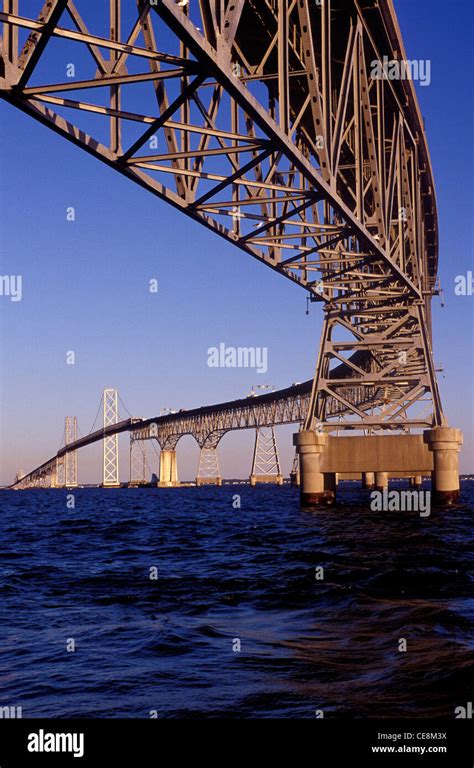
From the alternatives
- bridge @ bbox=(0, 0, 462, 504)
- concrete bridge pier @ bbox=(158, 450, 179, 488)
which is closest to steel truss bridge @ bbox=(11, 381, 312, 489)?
concrete bridge pier @ bbox=(158, 450, 179, 488)

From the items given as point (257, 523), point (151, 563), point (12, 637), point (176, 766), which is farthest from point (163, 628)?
point (257, 523)

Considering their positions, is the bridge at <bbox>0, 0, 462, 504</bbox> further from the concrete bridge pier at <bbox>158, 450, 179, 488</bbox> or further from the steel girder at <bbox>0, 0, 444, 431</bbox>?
the concrete bridge pier at <bbox>158, 450, 179, 488</bbox>

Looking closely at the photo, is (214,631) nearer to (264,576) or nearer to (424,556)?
(264,576)

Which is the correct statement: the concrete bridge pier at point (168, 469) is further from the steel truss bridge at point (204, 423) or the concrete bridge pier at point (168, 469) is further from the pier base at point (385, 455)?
the pier base at point (385, 455)

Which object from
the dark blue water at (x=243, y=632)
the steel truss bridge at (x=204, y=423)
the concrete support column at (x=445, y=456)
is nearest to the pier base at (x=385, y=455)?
the concrete support column at (x=445, y=456)

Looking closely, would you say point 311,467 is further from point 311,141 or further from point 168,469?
point 168,469
